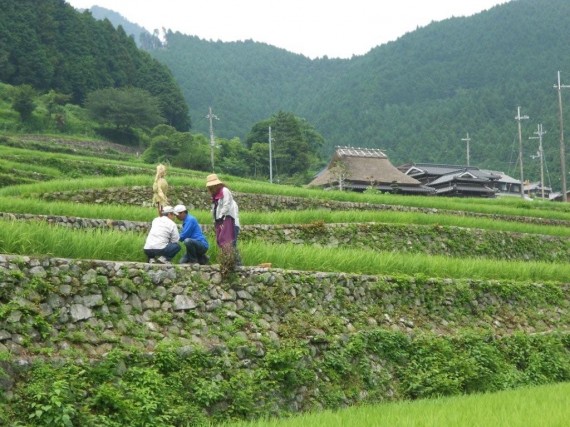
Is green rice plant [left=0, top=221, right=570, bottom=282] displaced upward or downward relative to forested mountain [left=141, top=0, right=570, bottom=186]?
downward

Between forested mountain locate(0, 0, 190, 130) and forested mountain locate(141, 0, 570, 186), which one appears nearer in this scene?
forested mountain locate(0, 0, 190, 130)

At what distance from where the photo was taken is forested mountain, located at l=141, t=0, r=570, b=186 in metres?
72.8

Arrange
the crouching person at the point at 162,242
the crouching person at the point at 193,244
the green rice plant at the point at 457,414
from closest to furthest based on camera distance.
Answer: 1. the green rice plant at the point at 457,414
2. the crouching person at the point at 162,242
3. the crouching person at the point at 193,244

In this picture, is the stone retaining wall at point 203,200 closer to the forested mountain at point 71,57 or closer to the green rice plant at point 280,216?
the green rice plant at point 280,216

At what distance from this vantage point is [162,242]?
8.25 metres

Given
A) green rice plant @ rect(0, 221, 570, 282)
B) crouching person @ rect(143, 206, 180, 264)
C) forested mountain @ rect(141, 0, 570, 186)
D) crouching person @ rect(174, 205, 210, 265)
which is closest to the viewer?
green rice plant @ rect(0, 221, 570, 282)

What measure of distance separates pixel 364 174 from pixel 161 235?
32214mm

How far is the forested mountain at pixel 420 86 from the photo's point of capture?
72812mm

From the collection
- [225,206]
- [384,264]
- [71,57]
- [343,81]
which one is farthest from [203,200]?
[343,81]

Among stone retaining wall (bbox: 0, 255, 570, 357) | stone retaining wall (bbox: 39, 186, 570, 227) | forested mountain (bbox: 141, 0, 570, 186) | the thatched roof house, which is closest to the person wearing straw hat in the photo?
stone retaining wall (bbox: 0, 255, 570, 357)

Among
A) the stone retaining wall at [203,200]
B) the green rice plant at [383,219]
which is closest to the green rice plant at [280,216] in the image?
the green rice plant at [383,219]

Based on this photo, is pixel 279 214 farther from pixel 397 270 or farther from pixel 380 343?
pixel 380 343

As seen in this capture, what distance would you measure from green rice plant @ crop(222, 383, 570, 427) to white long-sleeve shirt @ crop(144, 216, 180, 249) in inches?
114

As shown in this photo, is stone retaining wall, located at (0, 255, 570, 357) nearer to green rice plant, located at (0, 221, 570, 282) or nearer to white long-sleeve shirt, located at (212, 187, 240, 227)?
green rice plant, located at (0, 221, 570, 282)
